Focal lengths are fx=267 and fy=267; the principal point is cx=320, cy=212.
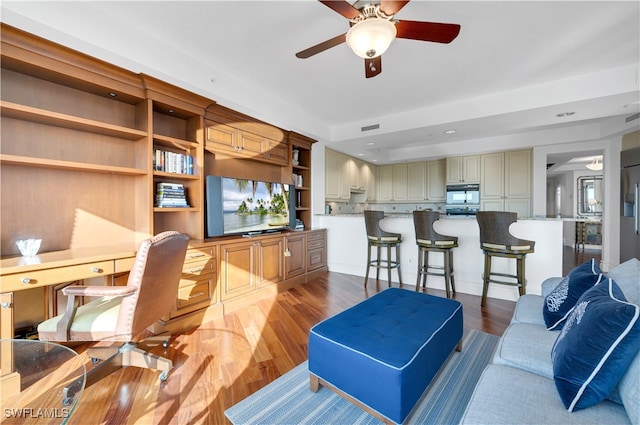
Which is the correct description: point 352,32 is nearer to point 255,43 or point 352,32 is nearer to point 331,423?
point 255,43

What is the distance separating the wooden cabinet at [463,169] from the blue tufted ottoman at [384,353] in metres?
4.55

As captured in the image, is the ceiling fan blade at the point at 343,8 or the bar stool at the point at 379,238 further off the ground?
the ceiling fan blade at the point at 343,8

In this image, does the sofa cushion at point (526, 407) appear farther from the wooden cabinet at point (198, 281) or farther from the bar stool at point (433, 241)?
the wooden cabinet at point (198, 281)

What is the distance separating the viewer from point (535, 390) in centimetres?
111

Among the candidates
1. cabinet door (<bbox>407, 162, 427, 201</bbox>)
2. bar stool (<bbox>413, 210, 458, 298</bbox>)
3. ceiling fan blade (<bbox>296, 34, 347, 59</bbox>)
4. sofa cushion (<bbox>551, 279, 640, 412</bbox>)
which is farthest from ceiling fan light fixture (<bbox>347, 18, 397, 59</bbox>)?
cabinet door (<bbox>407, 162, 427, 201</bbox>)

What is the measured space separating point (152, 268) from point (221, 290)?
127 centimetres

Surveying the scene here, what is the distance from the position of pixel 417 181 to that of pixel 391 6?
17.5 ft

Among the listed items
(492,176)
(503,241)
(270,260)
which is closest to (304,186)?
(270,260)

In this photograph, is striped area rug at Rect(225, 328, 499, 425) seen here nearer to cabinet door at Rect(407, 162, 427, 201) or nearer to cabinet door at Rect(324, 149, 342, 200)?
cabinet door at Rect(324, 149, 342, 200)

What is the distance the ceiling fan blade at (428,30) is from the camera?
1.66m

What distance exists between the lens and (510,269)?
3.37m

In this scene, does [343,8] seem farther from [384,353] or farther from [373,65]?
[384,353]

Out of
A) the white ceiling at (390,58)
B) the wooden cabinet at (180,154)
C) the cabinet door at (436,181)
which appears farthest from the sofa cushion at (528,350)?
the cabinet door at (436,181)

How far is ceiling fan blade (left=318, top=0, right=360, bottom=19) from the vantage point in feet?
5.05
